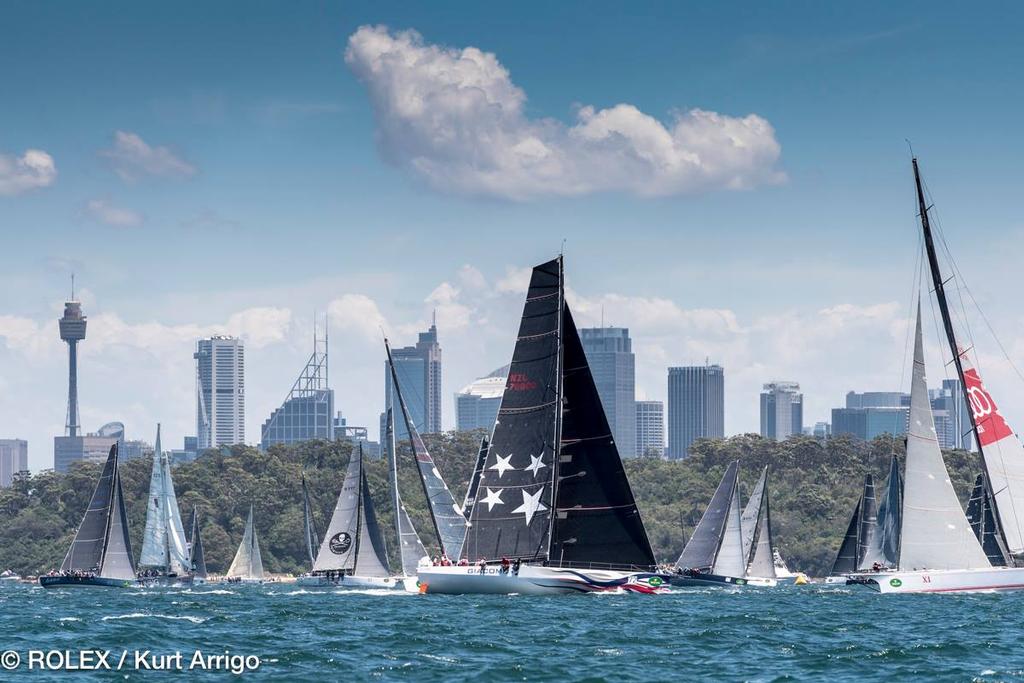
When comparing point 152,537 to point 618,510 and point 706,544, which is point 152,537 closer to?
point 706,544

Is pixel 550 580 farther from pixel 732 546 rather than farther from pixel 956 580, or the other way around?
pixel 732 546

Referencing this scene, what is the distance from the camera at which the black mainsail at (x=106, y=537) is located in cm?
10900

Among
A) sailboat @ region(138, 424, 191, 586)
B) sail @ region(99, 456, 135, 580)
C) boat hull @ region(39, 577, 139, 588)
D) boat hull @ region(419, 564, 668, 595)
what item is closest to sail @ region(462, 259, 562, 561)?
boat hull @ region(419, 564, 668, 595)

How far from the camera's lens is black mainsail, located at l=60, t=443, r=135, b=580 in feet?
358

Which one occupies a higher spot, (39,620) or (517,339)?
(517,339)

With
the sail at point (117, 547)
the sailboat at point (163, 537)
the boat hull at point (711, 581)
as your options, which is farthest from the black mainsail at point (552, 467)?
the sailboat at point (163, 537)

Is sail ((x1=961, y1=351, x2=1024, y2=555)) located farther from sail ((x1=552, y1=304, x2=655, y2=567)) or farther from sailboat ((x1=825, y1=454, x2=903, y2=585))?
sailboat ((x1=825, y1=454, x2=903, y2=585))

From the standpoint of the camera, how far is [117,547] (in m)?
110

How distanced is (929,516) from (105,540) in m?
57.0

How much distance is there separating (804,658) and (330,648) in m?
11.8

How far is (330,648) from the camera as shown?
44.9 metres

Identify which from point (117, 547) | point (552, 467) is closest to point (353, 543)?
point (117, 547)

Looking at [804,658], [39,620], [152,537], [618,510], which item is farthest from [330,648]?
[152,537]

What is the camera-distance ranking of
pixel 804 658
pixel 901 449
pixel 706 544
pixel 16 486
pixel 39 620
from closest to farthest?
pixel 804 658, pixel 39 620, pixel 706 544, pixel 901 449, pixel 16 486
